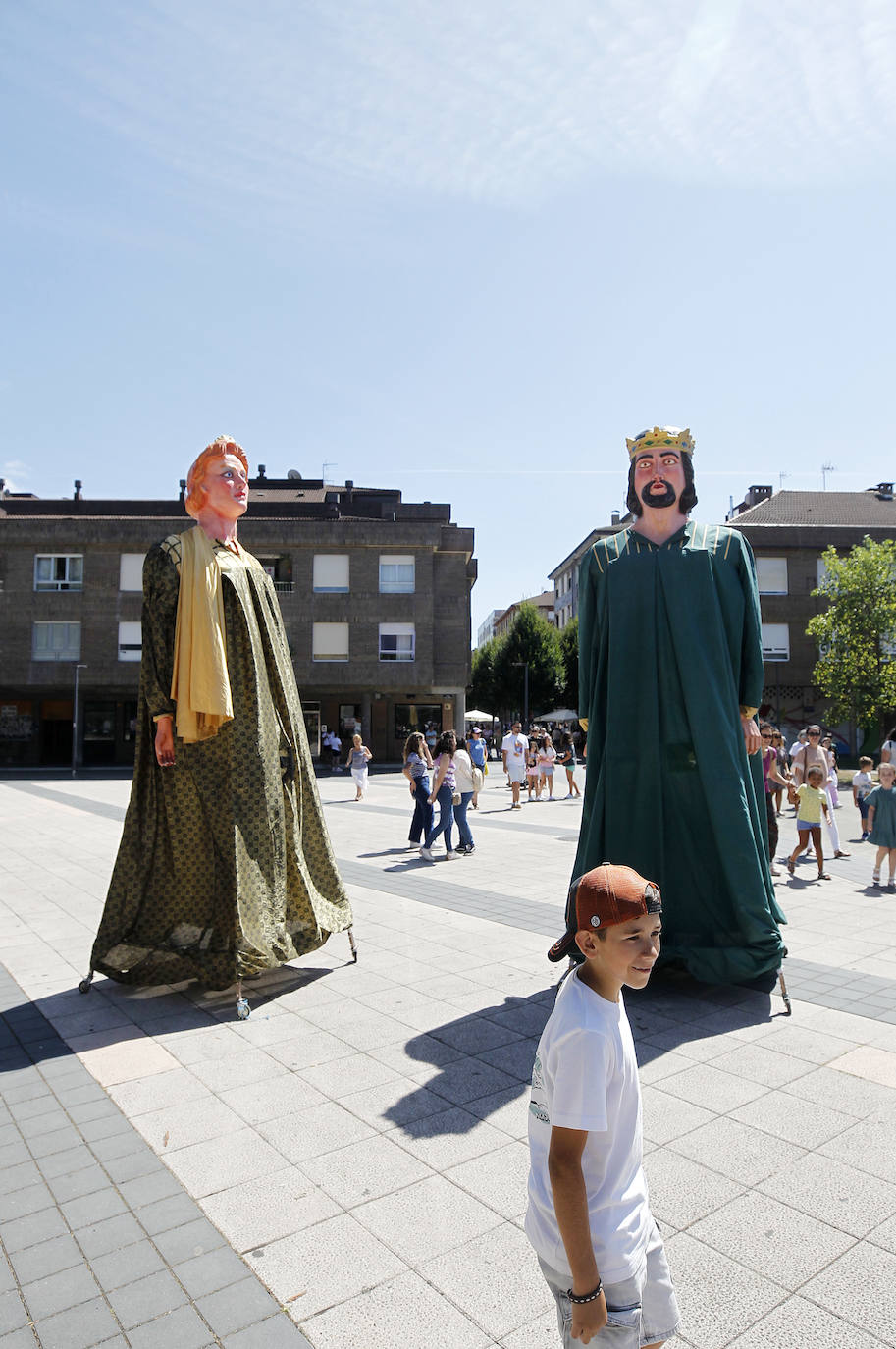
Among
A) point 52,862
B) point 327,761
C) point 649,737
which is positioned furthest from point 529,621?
point 649,737

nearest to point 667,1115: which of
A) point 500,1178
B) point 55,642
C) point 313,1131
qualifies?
point 500,1178

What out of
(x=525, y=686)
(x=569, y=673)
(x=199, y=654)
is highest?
(x=569, y=673)

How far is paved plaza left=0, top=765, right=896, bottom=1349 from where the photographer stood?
7.92 feet

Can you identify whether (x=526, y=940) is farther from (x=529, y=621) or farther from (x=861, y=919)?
(x=529, y=621)

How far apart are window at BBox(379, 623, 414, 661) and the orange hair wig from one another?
105 ft

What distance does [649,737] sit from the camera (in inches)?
206

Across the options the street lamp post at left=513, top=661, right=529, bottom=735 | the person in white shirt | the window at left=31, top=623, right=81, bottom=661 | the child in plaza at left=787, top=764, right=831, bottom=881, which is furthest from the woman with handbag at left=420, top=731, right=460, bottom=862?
the street lamp post at left=513, top=661, right=529, bottom=735

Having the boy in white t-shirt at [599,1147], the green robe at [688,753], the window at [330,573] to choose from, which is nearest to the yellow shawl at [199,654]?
the green robe at [688,753]

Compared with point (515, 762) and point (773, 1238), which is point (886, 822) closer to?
point (773, 1238)

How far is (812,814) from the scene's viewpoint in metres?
10.0

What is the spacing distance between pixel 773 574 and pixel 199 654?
39.9 m

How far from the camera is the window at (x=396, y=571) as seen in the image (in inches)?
1496

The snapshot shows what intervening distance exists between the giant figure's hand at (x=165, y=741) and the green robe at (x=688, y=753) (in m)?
2.50

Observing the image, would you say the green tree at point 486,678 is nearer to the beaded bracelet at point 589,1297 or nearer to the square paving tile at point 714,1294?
the square paving tile at point 714,1294
